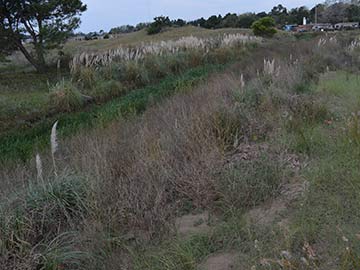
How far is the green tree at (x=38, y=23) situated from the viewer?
55.7 ft

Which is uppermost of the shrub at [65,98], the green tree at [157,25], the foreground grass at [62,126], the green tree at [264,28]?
the green tree at [157,25]

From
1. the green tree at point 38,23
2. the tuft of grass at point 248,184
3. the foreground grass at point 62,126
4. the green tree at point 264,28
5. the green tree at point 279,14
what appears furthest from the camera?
the green tree at point 279,14

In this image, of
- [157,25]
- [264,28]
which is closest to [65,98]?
[264,28]

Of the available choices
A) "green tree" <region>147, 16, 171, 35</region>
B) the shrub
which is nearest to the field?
the shrub

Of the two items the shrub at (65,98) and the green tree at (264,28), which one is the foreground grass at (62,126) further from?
the green tree at (264,28)

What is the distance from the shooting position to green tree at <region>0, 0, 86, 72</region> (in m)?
17.0

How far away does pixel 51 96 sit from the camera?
33.5 feet

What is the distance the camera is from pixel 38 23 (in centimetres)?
1795

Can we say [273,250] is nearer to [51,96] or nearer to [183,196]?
[183,196]

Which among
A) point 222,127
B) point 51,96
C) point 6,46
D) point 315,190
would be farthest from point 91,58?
point 315,190

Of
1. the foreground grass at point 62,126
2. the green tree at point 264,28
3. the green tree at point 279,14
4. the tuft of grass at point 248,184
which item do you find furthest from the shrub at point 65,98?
the green tree at point 279,14

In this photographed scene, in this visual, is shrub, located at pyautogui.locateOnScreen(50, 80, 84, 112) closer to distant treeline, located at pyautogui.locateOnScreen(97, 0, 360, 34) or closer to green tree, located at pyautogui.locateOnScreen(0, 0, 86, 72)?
green tree, located at pyautogui.locateOnScreen(0, 0, 86, 72)

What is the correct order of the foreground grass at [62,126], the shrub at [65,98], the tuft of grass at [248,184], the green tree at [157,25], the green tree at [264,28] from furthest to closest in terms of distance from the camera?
the green tree at [157,25] → the green tree at [264,28] → the shrub at [65,98] → the foreground grass at [62,126] → the tuft of grass at [248,184]

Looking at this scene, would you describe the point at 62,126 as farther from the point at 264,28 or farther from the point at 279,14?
the point at 279,14
